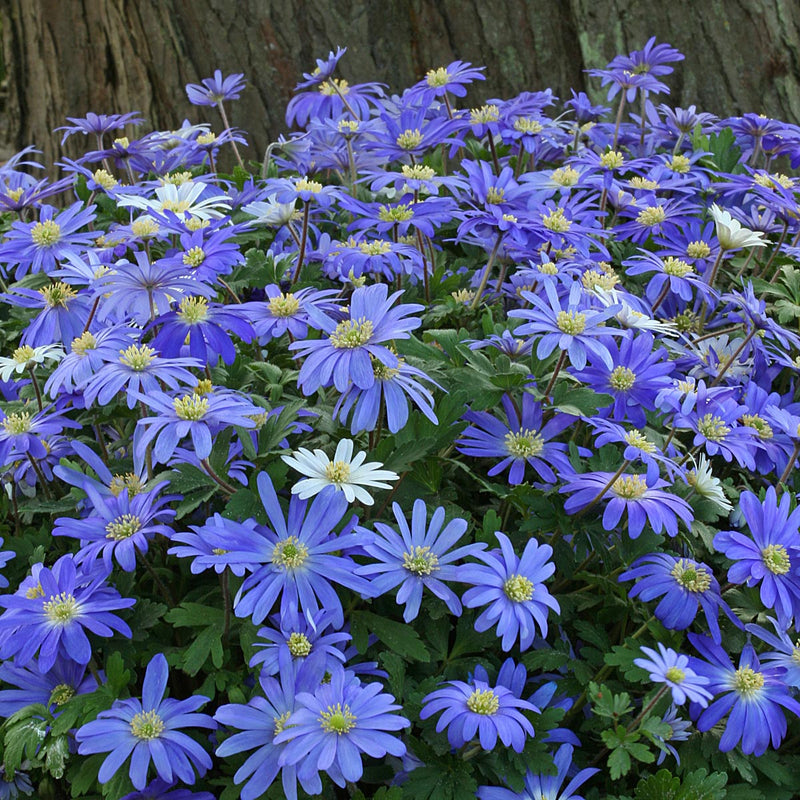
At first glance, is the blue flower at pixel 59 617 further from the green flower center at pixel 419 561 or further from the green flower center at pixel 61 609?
the green flower center at pixel 419 561

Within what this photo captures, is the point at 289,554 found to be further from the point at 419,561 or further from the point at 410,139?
the point at 410,139

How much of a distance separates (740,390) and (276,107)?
2.88 metres

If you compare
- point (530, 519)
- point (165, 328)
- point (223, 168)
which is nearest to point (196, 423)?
point (165, 328)

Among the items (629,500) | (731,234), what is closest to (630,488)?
(629,500)

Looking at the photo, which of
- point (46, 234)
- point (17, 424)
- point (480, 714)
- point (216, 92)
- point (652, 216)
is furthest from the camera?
point (216, 92)

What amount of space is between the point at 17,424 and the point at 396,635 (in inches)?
35.8

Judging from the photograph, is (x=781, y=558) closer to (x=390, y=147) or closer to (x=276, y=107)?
(x=390, y=147)

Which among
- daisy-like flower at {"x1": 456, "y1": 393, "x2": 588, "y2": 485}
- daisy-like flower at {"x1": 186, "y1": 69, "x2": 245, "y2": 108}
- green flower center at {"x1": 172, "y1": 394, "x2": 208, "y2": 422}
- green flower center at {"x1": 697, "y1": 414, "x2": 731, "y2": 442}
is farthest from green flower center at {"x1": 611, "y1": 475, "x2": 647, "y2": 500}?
daisy-like flower at {"x1": 186, "y1": 69, "x2": 245, "y2": 108}

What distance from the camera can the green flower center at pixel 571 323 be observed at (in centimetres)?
168

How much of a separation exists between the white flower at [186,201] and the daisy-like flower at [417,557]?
1.06m

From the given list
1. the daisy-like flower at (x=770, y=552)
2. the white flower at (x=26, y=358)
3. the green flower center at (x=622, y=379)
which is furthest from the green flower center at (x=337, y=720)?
the white flower at (x=26, y=358)

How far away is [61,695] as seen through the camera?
161 centimetres

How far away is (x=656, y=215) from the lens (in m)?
2.44

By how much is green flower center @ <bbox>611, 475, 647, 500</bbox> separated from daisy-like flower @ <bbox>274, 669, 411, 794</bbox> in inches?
22.0
